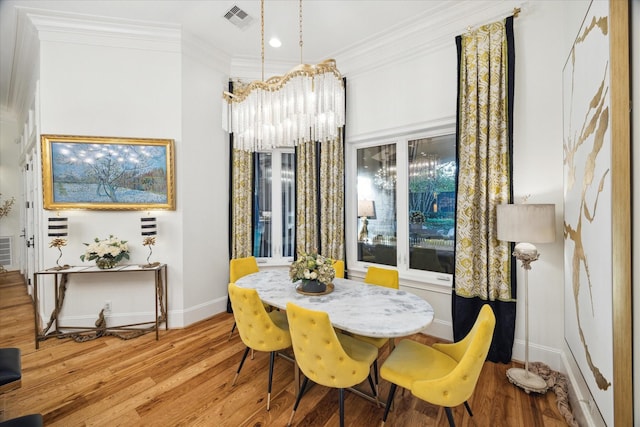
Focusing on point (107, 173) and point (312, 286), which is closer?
point (312, 286)

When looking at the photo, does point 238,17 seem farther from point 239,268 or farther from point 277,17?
point 239,268

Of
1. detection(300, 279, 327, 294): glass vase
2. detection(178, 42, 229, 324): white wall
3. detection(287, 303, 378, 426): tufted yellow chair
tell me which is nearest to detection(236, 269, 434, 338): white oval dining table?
detection(300, 279, 327, 294): glass vase

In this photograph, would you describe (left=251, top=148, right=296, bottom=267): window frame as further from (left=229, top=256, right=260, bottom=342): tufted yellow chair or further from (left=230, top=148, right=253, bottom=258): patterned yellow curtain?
(left=229, top=256, right=260, bottom=342): tufted yellow chair

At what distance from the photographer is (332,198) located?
150 inches

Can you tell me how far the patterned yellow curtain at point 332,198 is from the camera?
377 centimetres

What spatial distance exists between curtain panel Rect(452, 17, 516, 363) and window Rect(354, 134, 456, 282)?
15.4 inches

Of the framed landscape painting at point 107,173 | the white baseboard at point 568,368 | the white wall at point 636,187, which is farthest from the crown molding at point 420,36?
the white baseboard at point 568,368

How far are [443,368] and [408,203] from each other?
2050 mm

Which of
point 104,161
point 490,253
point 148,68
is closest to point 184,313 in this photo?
point 104,161

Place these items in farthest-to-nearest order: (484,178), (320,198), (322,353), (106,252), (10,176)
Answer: (10,176), (320,198), (106,252), (484,178), (322,353)

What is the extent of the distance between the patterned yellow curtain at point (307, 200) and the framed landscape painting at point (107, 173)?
1645 mm

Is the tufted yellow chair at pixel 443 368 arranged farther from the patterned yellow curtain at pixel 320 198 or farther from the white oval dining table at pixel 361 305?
the patterned yellow curtain at pixel 320 198

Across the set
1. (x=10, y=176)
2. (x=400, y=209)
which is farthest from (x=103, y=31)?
(x=10, y=176)

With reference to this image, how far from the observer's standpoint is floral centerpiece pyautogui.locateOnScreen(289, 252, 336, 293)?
7.58 ft
